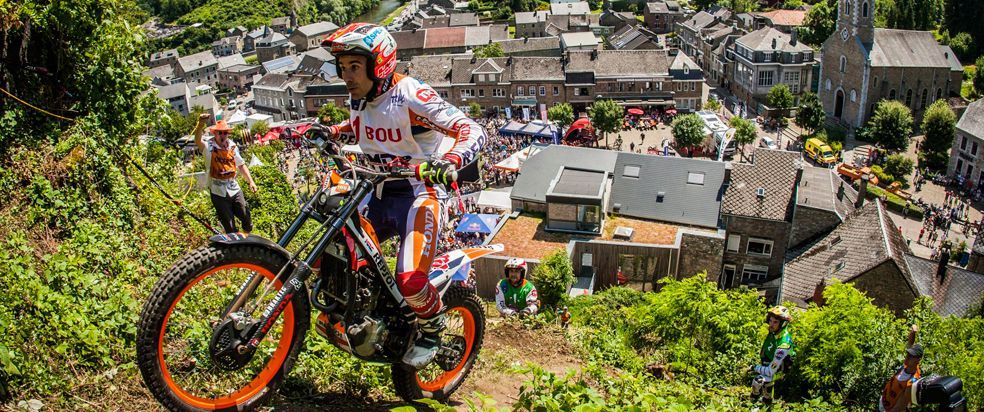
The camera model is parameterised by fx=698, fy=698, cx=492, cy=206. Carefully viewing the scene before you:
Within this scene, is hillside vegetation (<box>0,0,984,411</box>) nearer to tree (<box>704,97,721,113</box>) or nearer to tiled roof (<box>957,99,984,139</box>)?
tiled roof (<box>957,99,984,139</box>)

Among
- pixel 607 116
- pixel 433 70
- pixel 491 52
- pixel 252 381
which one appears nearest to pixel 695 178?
pixel 252 381

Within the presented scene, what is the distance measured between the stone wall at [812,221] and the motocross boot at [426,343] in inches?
1011

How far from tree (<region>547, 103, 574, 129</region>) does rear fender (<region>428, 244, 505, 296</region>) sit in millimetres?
57251

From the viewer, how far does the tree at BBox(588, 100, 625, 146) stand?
192ft

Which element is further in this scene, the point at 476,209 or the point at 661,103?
the point at 661,103

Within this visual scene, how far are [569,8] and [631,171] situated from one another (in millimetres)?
87461

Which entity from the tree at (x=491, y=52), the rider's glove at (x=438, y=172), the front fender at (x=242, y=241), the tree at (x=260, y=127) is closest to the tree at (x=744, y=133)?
the tree at (x=491, y=52)

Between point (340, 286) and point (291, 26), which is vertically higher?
point (340, 286)

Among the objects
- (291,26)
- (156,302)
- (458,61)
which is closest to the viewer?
(156,302)

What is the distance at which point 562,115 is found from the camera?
6325 centimetres

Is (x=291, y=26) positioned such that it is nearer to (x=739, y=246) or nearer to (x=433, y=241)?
(x=739, y=246)

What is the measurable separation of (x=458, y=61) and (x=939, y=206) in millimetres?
45617

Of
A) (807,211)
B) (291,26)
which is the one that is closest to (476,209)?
(807,211)

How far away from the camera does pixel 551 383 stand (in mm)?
6113
